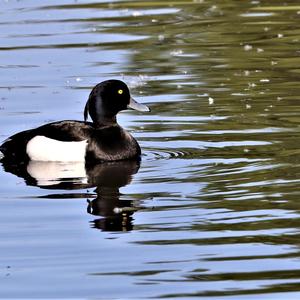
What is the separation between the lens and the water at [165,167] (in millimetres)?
8375

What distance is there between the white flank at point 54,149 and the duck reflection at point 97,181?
0.07 m

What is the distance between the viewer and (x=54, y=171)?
12.3 m

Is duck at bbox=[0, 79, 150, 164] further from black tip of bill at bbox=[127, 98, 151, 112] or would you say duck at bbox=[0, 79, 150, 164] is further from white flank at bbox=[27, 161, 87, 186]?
black tip of bill at bbox=[127, 98, 151, 112]

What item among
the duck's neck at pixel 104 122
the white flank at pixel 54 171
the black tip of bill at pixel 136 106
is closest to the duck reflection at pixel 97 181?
the white flank at pixel 54 171

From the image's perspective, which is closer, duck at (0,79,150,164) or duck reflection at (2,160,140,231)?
duck reflection at (2,160,140,231)

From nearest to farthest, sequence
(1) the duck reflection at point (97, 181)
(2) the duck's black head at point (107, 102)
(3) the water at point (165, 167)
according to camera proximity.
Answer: (3) the water at point (165, 167) → (1) the duck reflection at point (97, 181) → (2) the duck's black head at point (107, 102)

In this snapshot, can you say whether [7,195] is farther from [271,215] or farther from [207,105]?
[207,105]

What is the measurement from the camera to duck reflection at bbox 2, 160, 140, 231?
1006cm

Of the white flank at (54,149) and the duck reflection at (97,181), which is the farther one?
the white flank at (54,149)

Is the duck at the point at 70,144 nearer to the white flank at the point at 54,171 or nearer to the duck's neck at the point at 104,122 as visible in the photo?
the white flank at the point at 54,171

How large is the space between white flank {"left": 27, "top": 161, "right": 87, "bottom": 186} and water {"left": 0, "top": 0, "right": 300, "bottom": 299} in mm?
28

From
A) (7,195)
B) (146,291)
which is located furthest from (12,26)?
(146,291)

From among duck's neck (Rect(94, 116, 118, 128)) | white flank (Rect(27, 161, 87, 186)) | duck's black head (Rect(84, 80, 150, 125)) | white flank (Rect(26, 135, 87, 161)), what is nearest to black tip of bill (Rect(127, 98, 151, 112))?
duck's black head (Rect(84, 80, 150, 125))

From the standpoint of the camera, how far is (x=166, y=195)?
10.6 m
